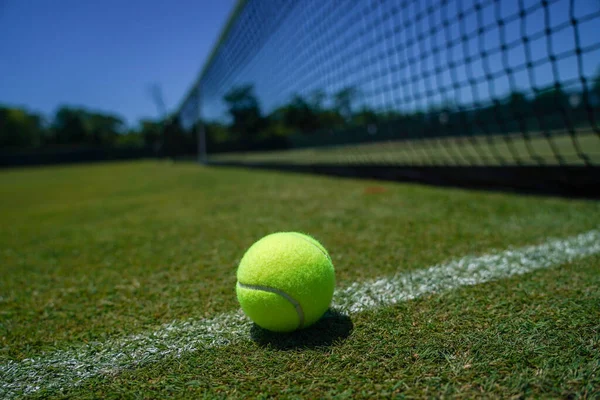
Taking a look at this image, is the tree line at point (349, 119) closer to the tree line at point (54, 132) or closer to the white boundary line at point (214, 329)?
the white boundary line at point (214, 329)

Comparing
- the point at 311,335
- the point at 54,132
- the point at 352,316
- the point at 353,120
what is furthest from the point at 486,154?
the point at 54,132

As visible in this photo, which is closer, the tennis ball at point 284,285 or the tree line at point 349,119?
the tennis ball at point 284,285

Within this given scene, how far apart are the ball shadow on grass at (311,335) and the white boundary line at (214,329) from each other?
0.17 feet

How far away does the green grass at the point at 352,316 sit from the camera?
1004mm

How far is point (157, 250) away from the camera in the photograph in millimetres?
2381

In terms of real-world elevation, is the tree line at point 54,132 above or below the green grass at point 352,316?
above

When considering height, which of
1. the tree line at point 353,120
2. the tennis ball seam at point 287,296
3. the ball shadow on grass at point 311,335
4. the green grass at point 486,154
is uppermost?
the tree line at point 353,120

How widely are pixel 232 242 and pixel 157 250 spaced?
47cm

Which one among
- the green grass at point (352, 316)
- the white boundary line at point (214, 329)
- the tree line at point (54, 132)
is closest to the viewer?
the green grass at point (352, 316)

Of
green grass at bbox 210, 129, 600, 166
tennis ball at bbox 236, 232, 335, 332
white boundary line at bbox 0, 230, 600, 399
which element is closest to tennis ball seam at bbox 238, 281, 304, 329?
tennis ball at bbox 236, 232, 335, 332

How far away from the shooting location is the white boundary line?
113 centimetres

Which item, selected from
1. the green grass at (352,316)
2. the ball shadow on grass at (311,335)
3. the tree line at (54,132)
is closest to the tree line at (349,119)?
the green grass at (352,316)

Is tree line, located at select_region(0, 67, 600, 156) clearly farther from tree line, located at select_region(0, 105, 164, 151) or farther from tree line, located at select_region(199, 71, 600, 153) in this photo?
tree line, located at select_region(0, 105, 164, 151)

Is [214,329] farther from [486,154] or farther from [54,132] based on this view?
[54,132]
